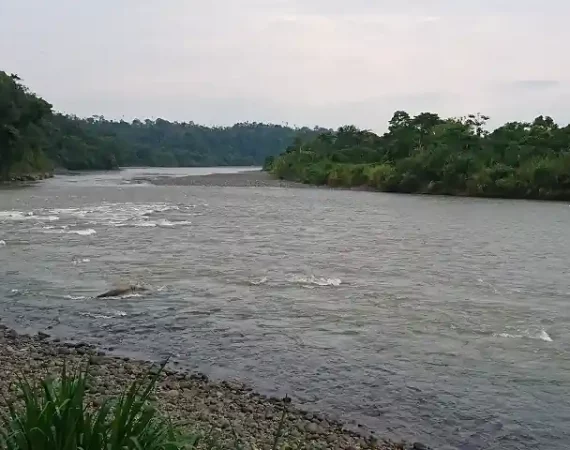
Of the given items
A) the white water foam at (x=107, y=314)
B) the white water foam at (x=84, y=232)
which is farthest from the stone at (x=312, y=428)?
the white water foam at (x=84, y=232)

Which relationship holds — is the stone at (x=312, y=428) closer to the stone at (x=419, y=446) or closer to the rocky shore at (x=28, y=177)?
the stone at (x=419, y=446)

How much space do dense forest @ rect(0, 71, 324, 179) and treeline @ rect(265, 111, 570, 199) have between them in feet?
106

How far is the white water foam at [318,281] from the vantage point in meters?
18.2

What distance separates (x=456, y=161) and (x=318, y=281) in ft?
150

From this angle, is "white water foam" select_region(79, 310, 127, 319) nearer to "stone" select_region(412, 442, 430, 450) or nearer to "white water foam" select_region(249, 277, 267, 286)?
"white water foam" select_region(249, 277, 267, 286)

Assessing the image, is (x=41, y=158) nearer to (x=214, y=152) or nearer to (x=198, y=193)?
(x=198, y=193)

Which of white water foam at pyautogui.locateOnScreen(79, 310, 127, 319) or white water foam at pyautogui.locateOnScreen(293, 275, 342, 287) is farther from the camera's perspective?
white water foam at pyautogui.locateOnScreen(293, 275, 342, 287)

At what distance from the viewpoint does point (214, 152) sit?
179m

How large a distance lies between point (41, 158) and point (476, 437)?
83479 mm

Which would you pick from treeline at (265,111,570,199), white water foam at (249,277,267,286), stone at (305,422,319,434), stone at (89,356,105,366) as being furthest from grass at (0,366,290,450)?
treeline at (265,111,570,199)

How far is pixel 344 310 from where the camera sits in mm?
15133

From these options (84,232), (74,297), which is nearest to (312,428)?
(74,297)

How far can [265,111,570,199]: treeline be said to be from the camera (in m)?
57.3

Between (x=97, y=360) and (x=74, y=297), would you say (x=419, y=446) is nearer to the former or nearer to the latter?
(x=97, y=360)
